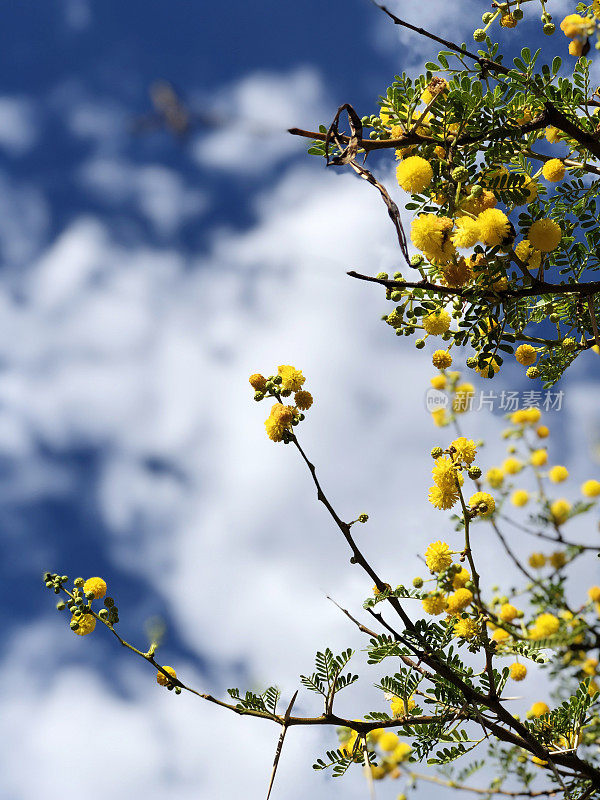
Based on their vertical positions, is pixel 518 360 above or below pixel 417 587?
above

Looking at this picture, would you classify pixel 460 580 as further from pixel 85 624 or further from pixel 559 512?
pixel 85 624

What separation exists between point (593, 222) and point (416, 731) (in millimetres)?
2425

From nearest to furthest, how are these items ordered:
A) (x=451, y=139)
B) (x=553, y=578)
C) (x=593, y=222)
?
(x=553, y=578) → (x=451, y=139) → (x=593, y=222)

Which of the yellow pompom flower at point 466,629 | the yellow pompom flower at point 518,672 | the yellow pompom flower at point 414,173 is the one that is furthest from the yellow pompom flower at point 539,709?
the yellow pompom flower at point 414,173

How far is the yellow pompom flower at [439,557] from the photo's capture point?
2.28m

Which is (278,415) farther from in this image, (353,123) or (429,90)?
(429,90)

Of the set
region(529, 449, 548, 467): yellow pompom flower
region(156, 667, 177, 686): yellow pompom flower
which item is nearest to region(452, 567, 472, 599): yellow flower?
region(529, 449, 548, 467): yellow pompom flower

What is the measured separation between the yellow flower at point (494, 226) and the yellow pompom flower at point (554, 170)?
799 mm

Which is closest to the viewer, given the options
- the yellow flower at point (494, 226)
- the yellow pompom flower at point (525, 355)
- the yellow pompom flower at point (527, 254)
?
the yellow flower at point (494, 226)

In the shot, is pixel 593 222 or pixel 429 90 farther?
pixel 593 222

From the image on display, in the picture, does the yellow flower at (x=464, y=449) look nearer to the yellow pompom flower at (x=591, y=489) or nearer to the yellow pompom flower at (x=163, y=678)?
the yellow pompom flower at (x=591, y=489)

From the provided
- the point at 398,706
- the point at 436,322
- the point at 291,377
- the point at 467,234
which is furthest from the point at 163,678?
the point at 467,234

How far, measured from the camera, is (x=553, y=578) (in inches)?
61.5

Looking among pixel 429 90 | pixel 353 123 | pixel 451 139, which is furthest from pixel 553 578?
pixel 429 90
